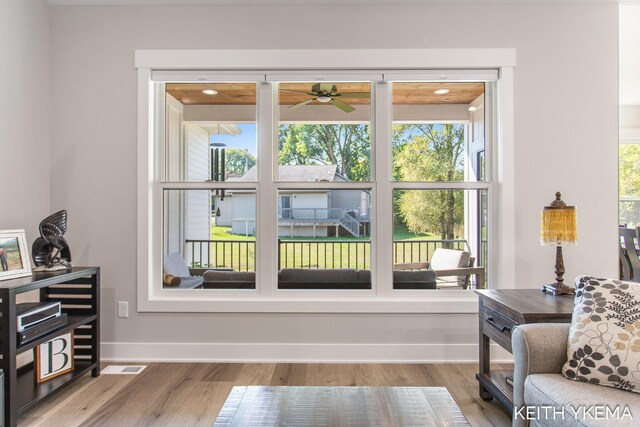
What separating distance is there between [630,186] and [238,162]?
6.95 metres

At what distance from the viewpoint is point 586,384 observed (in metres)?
1.65

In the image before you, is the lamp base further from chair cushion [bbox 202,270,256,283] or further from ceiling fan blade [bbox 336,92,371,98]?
chair cushion [bbox 202,270,256,283]

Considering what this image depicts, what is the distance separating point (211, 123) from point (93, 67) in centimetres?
101

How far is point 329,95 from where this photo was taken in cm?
317

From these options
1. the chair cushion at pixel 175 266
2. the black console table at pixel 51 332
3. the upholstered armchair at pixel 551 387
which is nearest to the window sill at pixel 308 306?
the chair cushion at pixel 175 266

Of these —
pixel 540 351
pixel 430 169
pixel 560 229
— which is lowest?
pixel 540 351

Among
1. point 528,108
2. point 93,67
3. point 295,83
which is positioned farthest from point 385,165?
point 93,67

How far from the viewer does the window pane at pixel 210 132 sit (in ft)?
10.8

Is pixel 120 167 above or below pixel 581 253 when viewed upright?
above

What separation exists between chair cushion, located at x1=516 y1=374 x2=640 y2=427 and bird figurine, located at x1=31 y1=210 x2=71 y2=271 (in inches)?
115

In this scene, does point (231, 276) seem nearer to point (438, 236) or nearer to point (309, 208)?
point (309, 208)

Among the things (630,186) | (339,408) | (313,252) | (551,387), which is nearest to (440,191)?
(313,252)

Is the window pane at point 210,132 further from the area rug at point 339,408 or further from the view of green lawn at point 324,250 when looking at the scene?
the area rug at point 339,408

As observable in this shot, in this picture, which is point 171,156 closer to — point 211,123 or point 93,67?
point 211,123
